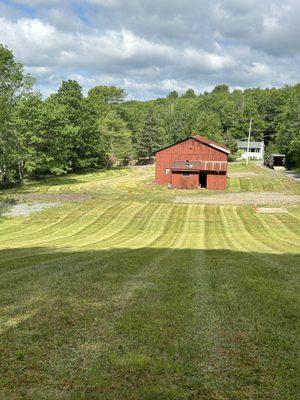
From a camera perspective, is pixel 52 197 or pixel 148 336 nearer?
pixel 148 336

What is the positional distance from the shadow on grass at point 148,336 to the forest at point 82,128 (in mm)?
36039

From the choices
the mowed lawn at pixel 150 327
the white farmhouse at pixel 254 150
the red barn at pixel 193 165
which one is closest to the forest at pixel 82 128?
the white farmhouse at pixel 254 150

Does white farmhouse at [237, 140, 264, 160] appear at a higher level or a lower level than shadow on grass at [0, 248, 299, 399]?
lower

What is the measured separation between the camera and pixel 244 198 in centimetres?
4578

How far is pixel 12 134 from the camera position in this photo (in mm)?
45219

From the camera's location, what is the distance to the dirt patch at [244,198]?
4334 centimetres

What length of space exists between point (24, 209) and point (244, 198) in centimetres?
2305

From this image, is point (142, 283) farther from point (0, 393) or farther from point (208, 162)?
point (208, 162)

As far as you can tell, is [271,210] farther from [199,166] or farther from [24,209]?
[24,209]

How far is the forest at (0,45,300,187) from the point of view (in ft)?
165

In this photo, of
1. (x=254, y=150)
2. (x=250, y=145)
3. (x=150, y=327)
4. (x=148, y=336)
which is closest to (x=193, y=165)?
(x=150, y=327)

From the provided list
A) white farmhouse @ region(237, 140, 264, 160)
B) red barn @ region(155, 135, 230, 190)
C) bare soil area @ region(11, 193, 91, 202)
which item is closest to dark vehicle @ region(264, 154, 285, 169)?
white farmhouse @ region(237, 140, 264, 160)

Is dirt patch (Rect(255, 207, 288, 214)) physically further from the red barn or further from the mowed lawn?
the mowed lawn

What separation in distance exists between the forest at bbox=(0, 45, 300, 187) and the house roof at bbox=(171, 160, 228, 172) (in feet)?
57.9
